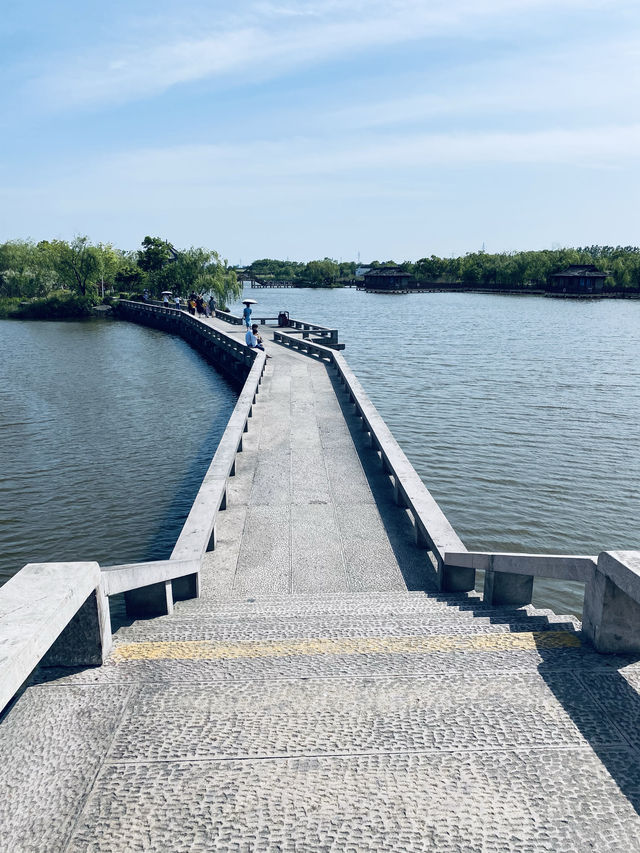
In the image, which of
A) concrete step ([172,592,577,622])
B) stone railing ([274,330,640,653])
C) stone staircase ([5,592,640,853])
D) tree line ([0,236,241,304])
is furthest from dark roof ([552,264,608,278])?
stone staircase ([5,592,640,853])

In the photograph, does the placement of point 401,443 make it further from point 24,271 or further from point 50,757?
point 24,271

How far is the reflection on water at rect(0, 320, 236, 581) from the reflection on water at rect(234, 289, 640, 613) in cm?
599

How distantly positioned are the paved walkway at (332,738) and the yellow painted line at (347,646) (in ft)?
0.06

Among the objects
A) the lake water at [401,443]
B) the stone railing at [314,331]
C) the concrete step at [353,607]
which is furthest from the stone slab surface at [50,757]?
the stone railing at [314,331]

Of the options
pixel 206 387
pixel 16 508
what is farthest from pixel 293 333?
pixel 16 508

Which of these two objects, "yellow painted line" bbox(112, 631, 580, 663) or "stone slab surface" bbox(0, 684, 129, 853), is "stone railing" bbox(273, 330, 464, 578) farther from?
"stone slab surface" bbox(0, 684, 129, 853)

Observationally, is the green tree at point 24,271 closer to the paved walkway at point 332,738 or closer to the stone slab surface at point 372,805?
the paved walkway at point 332,738

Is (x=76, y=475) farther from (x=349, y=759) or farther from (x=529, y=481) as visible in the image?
(x=349, y=759)

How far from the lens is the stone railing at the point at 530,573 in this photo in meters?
4.14

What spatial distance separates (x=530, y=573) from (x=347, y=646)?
1.83 metres

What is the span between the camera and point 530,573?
529cm

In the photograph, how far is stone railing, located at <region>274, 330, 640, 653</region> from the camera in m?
4.14

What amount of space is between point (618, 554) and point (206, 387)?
25.0 meters

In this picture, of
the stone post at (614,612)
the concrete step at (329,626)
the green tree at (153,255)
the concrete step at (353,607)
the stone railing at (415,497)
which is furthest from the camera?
the green tree at (153,255)
